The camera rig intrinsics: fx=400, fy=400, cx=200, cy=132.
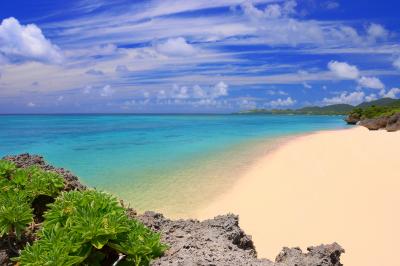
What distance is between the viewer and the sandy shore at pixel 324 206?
7.12 m

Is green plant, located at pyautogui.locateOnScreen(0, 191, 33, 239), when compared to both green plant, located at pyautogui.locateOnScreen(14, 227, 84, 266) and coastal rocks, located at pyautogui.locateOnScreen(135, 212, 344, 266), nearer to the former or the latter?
green plant, located at pyautogui.locateOnScreen(14, 227, 84, 266)

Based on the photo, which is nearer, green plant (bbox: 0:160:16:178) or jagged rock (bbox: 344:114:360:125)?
green plant (bbox: 0:160:16:178)

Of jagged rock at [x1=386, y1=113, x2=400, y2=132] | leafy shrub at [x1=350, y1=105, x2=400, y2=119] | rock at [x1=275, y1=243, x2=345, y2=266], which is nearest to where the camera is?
rock at [x1=275, y1=243, x2=345, y2=266]

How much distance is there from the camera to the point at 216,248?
10.3ft

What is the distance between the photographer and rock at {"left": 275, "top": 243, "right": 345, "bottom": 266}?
328 cm

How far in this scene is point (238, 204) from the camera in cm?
1024

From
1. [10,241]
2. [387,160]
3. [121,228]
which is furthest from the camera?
[387,160]

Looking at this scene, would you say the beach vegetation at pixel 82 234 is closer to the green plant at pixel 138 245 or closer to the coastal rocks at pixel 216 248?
the green plant at pixel 138 245

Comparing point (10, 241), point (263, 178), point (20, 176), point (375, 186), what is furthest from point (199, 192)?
point (10, 241)

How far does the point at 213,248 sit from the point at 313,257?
36.0 inches

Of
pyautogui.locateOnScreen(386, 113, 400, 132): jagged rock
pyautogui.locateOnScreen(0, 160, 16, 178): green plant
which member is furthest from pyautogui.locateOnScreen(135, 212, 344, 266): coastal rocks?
pyautogui.locateOnScreen(386, 113, 400, 132): jagged rock

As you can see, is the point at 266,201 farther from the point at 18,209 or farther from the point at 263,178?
the point at 18,209

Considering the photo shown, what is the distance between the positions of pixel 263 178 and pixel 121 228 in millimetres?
11376

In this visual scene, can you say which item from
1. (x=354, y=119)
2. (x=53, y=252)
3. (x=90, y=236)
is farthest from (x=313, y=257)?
(x=354, y=119)
